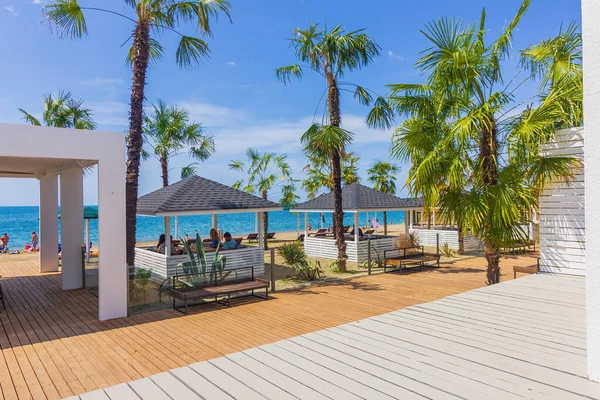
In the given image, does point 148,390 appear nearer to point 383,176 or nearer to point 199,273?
point 199,273

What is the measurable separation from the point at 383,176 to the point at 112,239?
2357cm

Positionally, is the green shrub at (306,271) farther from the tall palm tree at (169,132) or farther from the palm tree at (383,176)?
the palm tree at (383,176)

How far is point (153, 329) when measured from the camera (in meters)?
6.94

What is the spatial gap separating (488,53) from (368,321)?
19.7 feet

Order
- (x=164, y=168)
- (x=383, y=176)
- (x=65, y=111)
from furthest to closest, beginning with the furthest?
(x=383, y=176), (x=164, y=168), (x=65, y=111)

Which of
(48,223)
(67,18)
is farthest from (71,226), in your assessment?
(67,18)

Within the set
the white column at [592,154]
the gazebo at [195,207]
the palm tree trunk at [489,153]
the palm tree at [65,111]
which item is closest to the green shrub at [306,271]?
the gazebo at [195,207]

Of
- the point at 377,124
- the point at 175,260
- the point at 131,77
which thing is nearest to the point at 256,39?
the point at 377,124

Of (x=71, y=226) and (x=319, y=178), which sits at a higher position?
(x=319, y=178)

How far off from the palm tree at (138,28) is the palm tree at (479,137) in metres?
5.69

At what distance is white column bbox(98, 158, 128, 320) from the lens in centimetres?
735

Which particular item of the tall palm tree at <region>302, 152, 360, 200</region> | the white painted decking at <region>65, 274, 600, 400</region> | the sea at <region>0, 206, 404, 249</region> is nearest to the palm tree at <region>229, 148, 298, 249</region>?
the tall palm tree at <region>302, 152, 360, 200</region>

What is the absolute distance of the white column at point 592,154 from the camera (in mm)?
2340

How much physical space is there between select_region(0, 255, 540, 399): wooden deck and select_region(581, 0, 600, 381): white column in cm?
103
